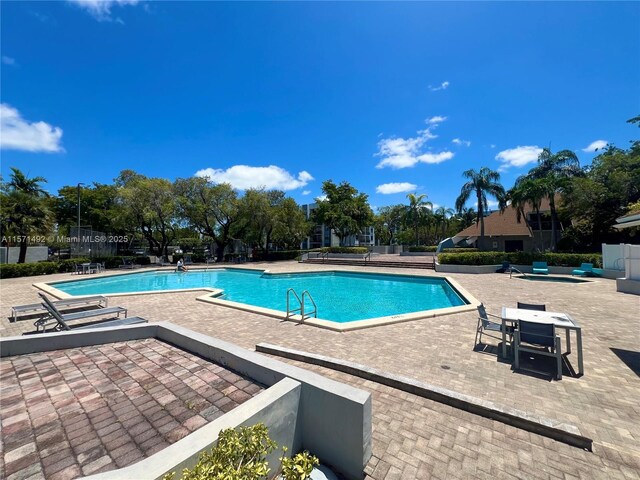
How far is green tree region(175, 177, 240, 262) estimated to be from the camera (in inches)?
1179

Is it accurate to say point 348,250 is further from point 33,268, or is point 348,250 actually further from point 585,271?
point 33,268

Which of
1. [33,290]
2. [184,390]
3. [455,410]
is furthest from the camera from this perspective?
[33,290]

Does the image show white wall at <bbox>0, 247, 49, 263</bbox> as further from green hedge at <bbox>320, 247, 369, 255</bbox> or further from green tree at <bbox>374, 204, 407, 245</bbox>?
green tree at <bbox>374, 204, 407, 245</bbox>

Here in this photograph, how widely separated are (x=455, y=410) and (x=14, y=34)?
15.4 meters

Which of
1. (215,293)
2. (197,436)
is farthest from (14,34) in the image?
(197,436)

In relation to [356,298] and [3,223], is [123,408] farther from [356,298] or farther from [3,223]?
[3,223]

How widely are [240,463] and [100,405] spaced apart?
228 cm

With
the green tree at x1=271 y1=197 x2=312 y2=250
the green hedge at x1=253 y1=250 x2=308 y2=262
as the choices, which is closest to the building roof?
the green tree at x1=271 y1=197 x2=312 y2=250

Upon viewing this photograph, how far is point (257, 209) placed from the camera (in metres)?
30.8

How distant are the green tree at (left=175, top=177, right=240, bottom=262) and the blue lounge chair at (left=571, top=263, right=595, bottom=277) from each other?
29992 millimetres

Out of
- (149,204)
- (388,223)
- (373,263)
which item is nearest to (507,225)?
(373,263)

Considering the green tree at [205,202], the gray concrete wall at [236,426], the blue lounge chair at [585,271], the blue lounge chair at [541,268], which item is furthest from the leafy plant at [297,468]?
the green tree at [205,202]

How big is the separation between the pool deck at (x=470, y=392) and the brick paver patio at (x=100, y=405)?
361 millimetres

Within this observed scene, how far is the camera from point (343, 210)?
128ft
